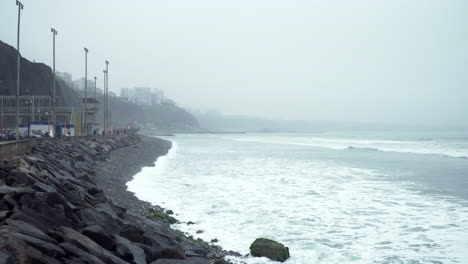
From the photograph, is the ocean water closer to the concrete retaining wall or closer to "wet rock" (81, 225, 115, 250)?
"wet rock" (81, 225, 115, 250)

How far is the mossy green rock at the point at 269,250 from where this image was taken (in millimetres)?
8484

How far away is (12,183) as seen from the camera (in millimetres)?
8383

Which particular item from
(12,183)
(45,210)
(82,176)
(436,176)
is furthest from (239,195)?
Result: (436,176)

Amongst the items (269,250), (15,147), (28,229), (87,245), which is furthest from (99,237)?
(15,147)

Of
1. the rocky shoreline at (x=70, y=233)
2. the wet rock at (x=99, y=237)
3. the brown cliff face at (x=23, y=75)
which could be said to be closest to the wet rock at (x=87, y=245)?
the rocky shoreline at (x=70, y=233)

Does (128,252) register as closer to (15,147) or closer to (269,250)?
(269,250)

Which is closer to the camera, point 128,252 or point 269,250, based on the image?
point 128,252

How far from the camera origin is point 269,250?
8.56 metres

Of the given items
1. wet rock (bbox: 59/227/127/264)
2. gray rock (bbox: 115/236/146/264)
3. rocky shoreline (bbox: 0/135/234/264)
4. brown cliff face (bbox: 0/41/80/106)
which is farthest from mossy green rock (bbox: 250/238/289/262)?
brown cliff face (bbox: 0/41/80/106)

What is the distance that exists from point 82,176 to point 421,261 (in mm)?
10556

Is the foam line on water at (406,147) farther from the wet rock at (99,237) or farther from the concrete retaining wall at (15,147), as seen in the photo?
the wet rock at (99,237)

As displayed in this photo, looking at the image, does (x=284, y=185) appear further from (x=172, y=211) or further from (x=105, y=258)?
(x=105, y=258)

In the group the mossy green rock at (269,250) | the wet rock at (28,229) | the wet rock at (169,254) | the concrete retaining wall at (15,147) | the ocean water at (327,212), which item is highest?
the concrete retaining wall at (15,147)

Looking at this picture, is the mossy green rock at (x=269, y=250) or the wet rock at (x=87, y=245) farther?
the mossy green rock at (x=269, y=250)
